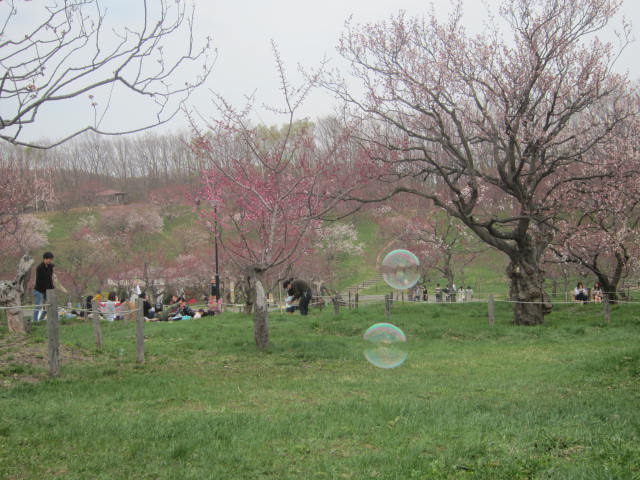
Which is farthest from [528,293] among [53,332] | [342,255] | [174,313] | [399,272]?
[342,255]

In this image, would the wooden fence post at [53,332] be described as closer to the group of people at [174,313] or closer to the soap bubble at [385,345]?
the soap bubble at [385,345]

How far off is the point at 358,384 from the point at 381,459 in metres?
3.81

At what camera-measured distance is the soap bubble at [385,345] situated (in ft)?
36.3

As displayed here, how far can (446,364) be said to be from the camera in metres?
10.7

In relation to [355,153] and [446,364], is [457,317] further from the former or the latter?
[446,364]

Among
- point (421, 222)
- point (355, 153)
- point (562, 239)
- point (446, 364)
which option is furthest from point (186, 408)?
point (421, 222)

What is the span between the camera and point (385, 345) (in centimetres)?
1386

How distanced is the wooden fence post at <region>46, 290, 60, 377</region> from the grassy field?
10.1 inches

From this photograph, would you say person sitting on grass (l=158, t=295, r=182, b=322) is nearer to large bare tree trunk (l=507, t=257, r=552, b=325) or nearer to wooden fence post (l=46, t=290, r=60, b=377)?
large bare tree trunk (l=507, t=257, r=552, b=325)

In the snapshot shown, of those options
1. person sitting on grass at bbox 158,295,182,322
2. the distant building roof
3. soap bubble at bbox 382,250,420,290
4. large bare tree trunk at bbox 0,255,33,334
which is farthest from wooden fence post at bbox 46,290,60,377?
the distant building roof

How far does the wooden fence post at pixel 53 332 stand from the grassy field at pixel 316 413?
26cm

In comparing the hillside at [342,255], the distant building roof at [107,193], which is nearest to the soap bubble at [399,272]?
the hillside at [342,255]

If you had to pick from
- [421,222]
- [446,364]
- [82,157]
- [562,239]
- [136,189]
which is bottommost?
[446,364]

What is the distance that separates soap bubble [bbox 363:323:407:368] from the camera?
11.1m
